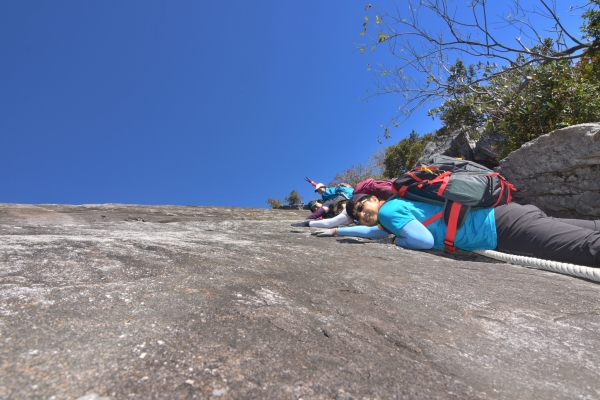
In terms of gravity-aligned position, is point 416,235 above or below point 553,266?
above

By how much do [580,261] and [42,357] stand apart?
4.03 meters

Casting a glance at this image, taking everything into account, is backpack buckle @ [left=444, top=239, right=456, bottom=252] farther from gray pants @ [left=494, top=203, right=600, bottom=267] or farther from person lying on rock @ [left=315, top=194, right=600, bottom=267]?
gray pants @ [left=494, top=203, right=600, bottom=267]

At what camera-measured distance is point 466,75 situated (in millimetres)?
10109

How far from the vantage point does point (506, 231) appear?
12.2 ft

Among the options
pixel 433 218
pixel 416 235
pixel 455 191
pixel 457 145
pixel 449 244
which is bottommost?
pixel 449 244

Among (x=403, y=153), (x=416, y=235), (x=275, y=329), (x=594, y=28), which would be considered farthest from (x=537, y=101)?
(x=403, y=153)

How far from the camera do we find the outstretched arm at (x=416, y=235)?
3.67 m

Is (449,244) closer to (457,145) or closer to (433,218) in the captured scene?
(433,218)

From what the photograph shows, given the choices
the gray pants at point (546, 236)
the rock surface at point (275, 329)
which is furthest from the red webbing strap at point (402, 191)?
the rock surface at point (275, 329)

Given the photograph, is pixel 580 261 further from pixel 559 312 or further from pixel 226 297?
pixel 226 297

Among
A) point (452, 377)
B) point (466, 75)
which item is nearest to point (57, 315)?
point (452, 377)

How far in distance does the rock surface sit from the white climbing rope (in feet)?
0.33

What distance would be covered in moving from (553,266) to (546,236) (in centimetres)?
33

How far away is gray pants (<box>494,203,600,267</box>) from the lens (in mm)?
3303
